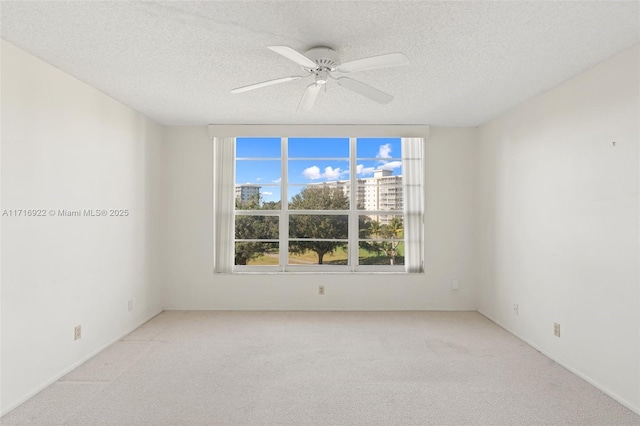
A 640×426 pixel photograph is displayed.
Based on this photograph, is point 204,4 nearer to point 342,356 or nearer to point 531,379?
point 342,356

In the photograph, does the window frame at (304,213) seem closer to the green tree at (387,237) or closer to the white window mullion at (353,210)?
the white window mullion at (353,210)

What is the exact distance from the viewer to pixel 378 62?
2197 millimetres

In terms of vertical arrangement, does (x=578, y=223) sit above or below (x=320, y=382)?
above

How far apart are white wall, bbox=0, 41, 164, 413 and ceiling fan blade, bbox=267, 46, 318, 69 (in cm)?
181

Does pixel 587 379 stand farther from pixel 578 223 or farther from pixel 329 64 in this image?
pixel 329 64

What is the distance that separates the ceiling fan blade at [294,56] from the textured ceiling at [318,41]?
6.2 inches

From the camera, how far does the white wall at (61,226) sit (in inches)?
95.3

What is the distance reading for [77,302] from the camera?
308 centimetres

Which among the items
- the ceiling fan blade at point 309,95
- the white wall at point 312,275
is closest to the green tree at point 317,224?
the white wall at point 312,275

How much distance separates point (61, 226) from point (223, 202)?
2073 millimetres

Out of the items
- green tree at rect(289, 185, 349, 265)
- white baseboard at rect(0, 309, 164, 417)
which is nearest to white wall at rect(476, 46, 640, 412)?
green tree at rect(289, 185, 349, 265)

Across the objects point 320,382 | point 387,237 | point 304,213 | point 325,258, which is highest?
point 304,213

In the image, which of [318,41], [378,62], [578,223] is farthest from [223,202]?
[578,223]

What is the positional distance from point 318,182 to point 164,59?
8.69 ft
